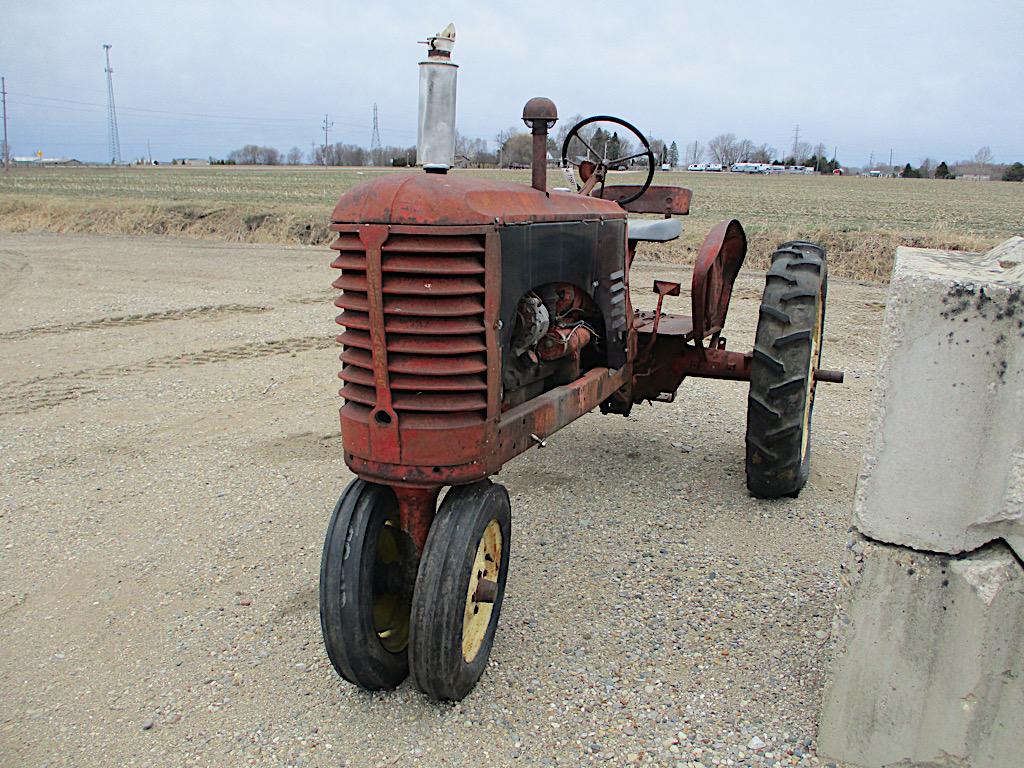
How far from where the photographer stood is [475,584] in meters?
2.75

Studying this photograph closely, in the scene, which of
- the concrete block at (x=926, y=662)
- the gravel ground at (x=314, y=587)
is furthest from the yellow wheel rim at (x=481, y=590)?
the concrete block at (x=926, y=662)

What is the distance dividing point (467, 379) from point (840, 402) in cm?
453

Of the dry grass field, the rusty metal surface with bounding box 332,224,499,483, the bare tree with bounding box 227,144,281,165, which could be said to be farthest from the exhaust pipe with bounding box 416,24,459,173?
the bare tree with bounding box 227,144,281,165

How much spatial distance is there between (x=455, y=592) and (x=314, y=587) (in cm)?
125

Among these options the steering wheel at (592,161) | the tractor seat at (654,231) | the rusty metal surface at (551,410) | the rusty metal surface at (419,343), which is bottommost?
the rusty metal surface at (551,410)

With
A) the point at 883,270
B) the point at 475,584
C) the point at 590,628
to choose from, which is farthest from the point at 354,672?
the point at 883,270

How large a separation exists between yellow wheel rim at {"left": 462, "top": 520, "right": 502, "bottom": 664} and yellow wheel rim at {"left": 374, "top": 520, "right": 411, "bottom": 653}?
252mm

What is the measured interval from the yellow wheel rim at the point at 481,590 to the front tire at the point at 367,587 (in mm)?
245

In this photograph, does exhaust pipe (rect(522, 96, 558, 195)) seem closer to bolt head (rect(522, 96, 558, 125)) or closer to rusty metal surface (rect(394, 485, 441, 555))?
bolt head (rect(522, 96, 558, 125))

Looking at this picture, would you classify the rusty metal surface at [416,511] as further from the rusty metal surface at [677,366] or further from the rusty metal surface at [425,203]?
the rusty metal surface at [677,366]

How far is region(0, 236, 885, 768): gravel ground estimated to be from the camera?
271cm

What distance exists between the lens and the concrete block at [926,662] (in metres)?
2.36

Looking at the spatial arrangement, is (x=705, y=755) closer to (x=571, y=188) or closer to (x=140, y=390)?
(x=571, y=188)

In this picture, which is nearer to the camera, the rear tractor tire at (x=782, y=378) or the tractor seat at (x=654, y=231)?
the rear tractor tire at (x=782, y=378)
